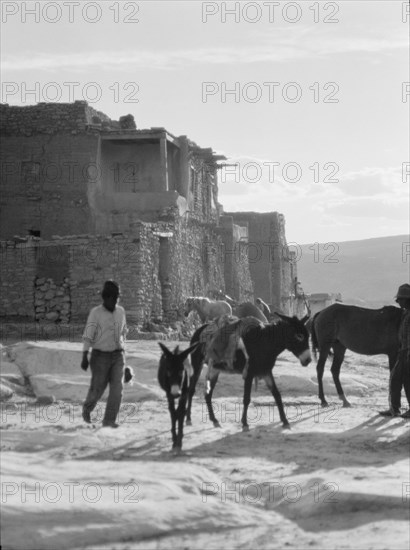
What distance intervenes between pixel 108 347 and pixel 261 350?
2.05 meters

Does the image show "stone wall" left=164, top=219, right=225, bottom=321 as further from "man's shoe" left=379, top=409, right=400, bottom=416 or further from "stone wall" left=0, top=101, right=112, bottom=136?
"man's shoe" left=379, top=409, right=400, bottom=416

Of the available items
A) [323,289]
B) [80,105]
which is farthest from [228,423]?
[323,289]

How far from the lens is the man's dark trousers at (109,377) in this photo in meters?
11.8

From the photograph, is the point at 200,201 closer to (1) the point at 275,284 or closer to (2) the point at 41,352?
(1) the point at 275,284

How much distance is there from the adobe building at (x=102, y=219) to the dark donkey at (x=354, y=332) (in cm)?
943

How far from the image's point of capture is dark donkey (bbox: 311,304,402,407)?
49.3 feet

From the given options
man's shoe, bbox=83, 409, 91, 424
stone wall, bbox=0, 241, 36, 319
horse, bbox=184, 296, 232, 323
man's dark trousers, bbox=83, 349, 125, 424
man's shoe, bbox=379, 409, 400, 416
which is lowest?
man's shoe, bbox=379, 409, 400, 416

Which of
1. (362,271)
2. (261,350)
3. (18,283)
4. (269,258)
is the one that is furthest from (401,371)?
(362,271)

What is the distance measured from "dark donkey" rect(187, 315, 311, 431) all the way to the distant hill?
411 feet

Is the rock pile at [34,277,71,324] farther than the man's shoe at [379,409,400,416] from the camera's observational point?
Yes

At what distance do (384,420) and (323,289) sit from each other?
448 feet

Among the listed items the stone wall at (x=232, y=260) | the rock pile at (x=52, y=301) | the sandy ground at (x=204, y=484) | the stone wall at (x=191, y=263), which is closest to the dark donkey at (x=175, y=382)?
the sandy ground at (x=204, y=484)

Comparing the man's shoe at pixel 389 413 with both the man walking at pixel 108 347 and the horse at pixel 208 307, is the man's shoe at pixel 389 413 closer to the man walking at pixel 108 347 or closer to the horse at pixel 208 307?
the man walking at pixel 108 347

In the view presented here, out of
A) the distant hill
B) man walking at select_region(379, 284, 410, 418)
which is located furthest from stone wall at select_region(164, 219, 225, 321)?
the distant hill
